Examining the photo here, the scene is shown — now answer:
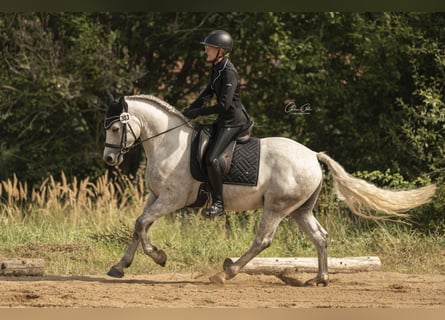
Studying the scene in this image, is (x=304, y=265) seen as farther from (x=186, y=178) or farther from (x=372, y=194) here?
(x=186, y=178)

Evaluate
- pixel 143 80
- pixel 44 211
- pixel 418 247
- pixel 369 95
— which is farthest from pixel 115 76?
pixel 418 247

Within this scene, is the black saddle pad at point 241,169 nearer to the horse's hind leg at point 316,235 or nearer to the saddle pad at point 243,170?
the saddle pad at point 243,170

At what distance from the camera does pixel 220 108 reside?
8750 mm

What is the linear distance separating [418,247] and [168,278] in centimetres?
388

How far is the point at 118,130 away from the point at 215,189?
1.23 meters

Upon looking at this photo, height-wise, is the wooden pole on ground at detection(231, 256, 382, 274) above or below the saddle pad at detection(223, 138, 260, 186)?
below

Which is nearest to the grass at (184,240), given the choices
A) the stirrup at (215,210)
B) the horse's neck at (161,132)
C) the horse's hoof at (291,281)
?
the horse's hoof at (291,281)

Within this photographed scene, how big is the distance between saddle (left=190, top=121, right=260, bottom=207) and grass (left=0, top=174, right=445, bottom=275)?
170 cm

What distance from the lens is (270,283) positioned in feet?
31.2

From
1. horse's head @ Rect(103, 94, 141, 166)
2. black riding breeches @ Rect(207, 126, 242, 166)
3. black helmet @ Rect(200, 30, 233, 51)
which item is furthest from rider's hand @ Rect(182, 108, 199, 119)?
black helmet @ Rect(200, 30, 233, 51)

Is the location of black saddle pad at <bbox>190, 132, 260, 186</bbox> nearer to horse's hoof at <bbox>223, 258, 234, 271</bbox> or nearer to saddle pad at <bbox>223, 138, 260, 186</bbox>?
saddle pad at <bbox>223, 138, 260, 186</bbox>

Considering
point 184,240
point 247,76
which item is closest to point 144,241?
point 184,240

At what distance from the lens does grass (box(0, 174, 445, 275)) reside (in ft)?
35.6

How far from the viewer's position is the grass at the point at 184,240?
35.6 ft
